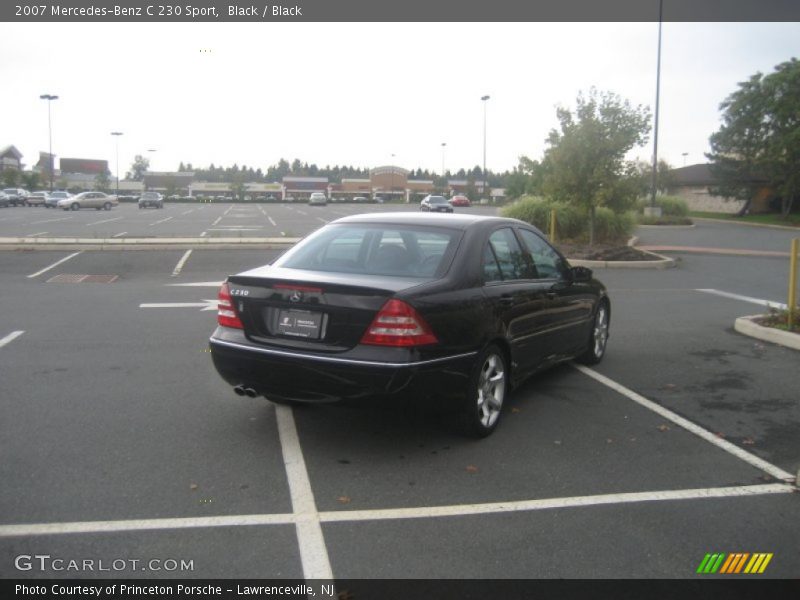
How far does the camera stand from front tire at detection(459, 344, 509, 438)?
5012 mm

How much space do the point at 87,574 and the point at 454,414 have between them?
2.45 metres

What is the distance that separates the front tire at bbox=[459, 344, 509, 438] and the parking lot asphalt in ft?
0.54

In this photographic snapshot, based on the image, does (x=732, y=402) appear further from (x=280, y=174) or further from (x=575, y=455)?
(x=280, y=174)

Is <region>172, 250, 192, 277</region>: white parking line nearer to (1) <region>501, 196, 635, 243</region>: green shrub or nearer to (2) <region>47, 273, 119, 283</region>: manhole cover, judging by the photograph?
(2) <region>47, 273, 119, 283</region>: manhole cover

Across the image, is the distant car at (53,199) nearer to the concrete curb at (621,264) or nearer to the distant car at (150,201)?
the distant car at (150,201)

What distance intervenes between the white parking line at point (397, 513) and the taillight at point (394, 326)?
1.04 meters

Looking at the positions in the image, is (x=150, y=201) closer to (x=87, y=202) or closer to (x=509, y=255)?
(x=87, y=202)

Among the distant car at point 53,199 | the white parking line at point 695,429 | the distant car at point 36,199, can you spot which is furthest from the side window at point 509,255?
the distant car at point 36,199

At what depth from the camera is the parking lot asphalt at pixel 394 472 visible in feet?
11.7

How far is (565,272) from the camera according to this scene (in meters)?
6.77

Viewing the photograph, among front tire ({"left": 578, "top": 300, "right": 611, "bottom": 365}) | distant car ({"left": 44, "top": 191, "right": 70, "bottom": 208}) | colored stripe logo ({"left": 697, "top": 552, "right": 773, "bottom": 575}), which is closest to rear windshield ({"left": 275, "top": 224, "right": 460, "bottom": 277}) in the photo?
colored stripe logo ({"left": 697, "top": 552, "right": 773, "bottom": 575})

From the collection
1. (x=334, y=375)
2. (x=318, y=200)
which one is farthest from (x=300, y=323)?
(x=318, y=200)

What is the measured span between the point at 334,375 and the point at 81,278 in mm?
11382

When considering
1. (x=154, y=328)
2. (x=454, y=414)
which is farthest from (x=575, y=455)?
(x=154, y=328)
